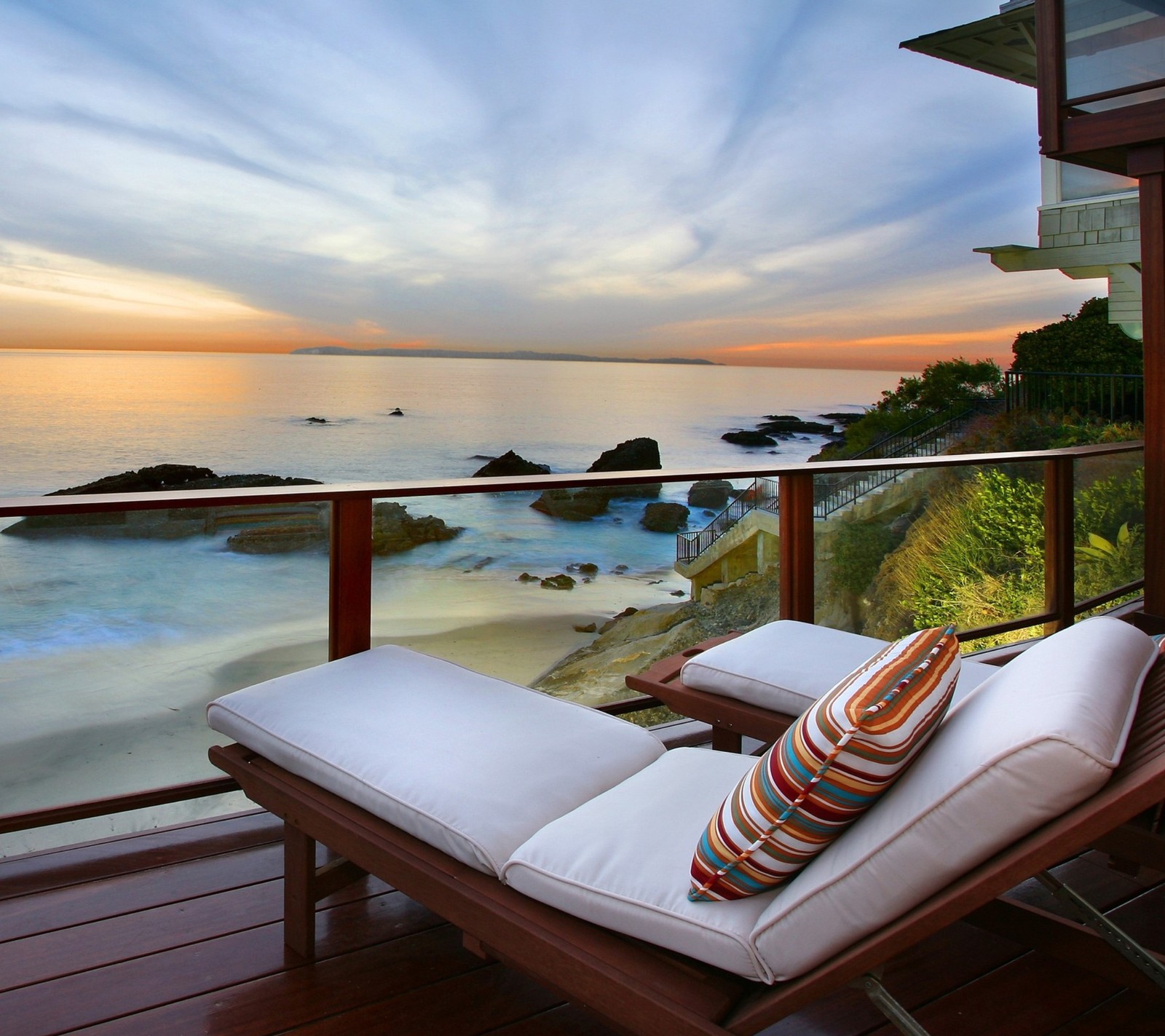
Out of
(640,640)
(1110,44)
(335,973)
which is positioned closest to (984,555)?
(640,640)

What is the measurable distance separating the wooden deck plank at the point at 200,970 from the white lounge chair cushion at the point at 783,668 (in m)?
0.90

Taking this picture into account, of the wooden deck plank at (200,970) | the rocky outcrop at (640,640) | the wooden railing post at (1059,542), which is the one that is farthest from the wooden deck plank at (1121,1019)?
the wooden railing post at (1059,542)

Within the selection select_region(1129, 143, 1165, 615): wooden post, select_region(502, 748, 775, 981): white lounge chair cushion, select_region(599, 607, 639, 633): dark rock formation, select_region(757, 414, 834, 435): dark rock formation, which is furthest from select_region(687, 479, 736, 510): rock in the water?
select_region(757, 414, 834, 435): dark rock formation

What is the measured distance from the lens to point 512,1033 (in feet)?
5.19

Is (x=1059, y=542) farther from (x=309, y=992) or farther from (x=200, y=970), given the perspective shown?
(x=200, y=970)

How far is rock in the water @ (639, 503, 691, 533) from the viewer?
3.21 metres

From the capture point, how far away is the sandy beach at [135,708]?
7.44 feet

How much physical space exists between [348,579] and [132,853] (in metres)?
0.90

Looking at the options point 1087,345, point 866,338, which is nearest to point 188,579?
point 1087,345

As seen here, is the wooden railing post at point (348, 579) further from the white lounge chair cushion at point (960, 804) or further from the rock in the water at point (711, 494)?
the white lounge chair cushion at point (960, 804)

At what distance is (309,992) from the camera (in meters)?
1.69

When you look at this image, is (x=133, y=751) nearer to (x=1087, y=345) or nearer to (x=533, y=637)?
(x=533, y=637)

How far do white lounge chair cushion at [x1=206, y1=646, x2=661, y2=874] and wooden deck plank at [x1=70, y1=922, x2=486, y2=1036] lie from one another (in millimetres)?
388

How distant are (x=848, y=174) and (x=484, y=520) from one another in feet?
43.0
